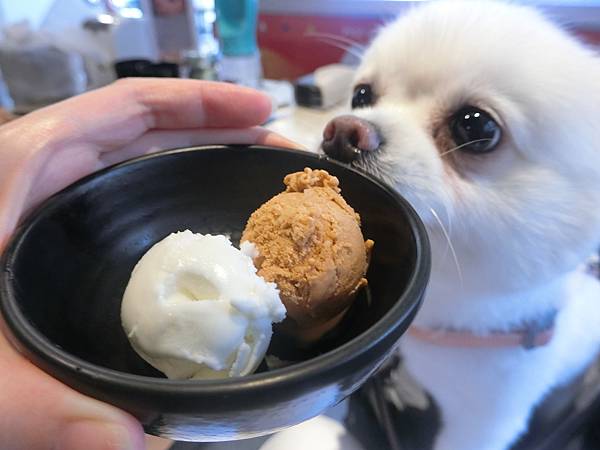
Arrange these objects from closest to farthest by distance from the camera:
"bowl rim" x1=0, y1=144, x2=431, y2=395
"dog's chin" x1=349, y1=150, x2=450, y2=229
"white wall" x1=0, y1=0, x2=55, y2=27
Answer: "bowl rim" x1=0, y1=144, x2=431, y2=395 < "dog's chin" x1=349, y1=150, x2=450, y2=229 < "white wall" x1=0, y1=0, x2=55, y2=27

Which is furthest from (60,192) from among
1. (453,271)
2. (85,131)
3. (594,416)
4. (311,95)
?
(311,95)

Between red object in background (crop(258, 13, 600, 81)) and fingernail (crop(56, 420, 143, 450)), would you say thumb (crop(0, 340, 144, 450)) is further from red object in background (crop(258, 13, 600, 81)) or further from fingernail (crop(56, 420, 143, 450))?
red object in background (crop(258, 13, 600, 81))

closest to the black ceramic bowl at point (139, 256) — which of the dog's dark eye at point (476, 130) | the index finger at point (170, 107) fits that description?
the index finger at point (170, 107)

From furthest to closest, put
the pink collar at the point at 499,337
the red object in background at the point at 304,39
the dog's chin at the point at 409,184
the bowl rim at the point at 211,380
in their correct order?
1. the red object in background at the point at 304,39
2. the pink collar at the point at 499,337
3. the dog's chin at the point at 409,184
4. the bowl rim at the point at 211,380

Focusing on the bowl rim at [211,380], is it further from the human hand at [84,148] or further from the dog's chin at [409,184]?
the dog's chin at [409,184]

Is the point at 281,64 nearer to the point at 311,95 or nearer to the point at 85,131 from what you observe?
the point at 311,95

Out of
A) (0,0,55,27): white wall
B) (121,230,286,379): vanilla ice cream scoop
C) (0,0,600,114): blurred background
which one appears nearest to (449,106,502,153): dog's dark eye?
(121,230,286,379): vanilla ice cream scoop

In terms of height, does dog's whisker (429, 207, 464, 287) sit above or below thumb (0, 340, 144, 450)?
below
